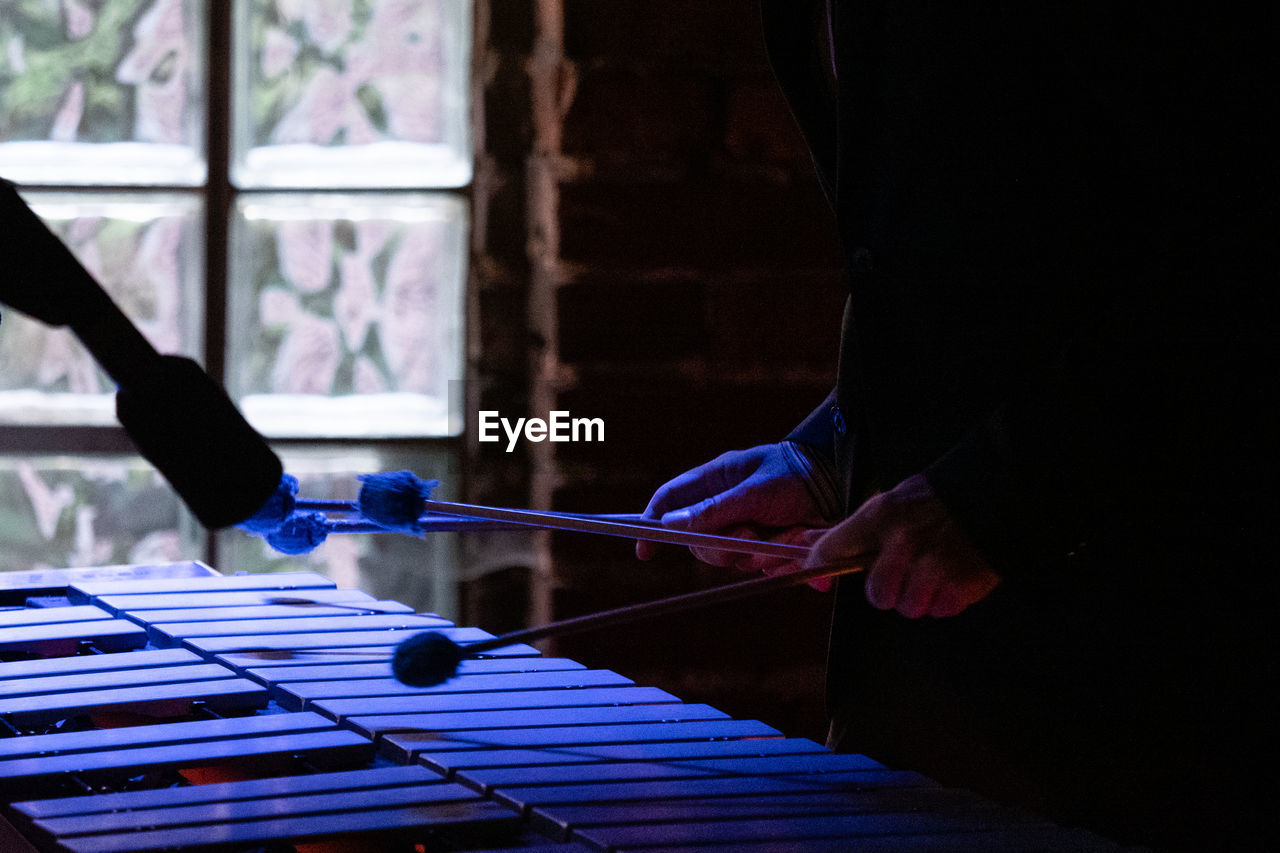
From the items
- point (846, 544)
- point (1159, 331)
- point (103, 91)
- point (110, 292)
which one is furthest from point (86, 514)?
point (1159, 331)

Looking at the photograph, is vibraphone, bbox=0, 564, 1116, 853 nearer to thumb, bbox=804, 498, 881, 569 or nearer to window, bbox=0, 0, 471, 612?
thumb, bbox=804, 498, 881, 569

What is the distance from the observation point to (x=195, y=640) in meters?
1.16

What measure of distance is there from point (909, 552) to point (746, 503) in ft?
0.98

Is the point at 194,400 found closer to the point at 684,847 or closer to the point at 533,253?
the point at 684,847

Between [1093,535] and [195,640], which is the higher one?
[1093,535]

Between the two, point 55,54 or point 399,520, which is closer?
point 399,520

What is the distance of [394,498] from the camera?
3.35 ft

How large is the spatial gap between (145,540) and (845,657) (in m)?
0.99

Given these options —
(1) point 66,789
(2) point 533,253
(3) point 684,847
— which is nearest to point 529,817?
(3) point 684,847

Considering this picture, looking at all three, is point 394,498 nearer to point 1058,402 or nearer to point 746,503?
point 746,503

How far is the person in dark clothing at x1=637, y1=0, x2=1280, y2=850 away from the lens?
87 centimetres

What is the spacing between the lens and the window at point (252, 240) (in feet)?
5.85

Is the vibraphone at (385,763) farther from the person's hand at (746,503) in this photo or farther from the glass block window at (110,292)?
the glass block window at (110,292)

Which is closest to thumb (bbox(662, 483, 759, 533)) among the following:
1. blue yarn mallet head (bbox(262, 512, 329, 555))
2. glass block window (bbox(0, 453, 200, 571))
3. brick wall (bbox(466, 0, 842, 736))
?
blue yarn mallet head (bbox(262, 512, 329, 555))
